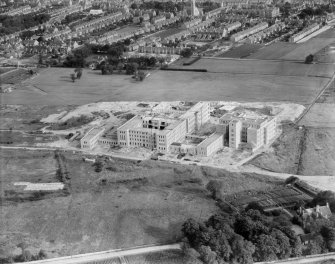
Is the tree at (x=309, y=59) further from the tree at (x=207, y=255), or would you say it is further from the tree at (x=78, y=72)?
the tree at (x=207, y=255)

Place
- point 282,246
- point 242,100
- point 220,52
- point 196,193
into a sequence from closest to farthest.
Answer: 1. point 282,246
2. point 196,193
3. point 242,100
4. point 220,52

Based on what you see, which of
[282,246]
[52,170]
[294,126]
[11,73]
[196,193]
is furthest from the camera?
[11,73]

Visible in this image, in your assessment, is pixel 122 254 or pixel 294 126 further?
pixel 294 126

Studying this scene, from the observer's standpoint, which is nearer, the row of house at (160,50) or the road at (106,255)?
the road at (106,255)

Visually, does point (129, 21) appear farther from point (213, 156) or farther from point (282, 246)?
point (282, 246)

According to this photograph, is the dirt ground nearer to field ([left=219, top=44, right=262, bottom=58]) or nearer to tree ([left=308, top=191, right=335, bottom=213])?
tree ([left=308, top=191, right=335, bottom=213])

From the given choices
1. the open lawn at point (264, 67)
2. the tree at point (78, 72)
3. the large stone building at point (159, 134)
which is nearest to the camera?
the large stone building at point (159, 134)

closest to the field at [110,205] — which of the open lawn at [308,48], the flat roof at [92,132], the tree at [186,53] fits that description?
the flat roof at [92,132]

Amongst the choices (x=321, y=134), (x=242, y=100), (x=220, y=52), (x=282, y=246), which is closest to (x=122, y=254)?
(x=282, y=246)
